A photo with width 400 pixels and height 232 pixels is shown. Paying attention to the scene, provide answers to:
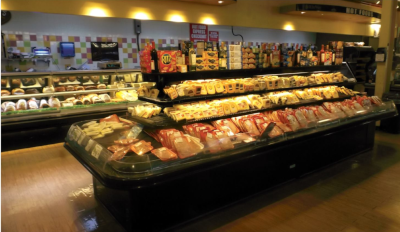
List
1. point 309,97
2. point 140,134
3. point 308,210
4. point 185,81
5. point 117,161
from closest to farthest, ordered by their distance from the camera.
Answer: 1. point 117,161
2. point 308,210
3. point 140,134
4. point 185,81
5. point 309,97

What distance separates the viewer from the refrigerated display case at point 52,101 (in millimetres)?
5184

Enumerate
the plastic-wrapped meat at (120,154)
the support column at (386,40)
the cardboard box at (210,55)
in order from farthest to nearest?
the support column at (386,40) → the cardboard box at (210,55) → the plastic-wrapped meat at (120,154)

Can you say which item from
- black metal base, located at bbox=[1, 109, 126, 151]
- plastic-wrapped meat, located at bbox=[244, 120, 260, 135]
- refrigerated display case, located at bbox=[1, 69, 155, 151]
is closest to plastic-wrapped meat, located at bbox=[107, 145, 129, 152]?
plastic-wrapped meat, located at bbox=[244, 120, 260, 135]

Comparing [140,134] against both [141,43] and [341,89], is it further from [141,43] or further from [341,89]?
[141,43]

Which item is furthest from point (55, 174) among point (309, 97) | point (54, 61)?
point (309, 97)

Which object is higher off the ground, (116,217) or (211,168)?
(211,168)

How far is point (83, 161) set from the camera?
3.14 m

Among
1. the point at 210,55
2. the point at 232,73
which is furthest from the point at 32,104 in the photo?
the point at 232,73

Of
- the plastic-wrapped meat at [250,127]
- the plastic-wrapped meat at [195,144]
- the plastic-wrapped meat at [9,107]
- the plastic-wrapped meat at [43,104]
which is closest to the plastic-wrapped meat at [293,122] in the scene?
the plastic-wrapped meat at [250,127]

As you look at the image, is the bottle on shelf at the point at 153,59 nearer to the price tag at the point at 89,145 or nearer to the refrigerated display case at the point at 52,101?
the price tag at the point at 89,145

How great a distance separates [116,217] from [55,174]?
1674mm

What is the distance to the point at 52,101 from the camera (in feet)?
18.0

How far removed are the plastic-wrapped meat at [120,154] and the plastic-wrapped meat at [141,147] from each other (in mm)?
65

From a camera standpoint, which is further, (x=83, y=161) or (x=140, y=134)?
(x=140, y=134)
